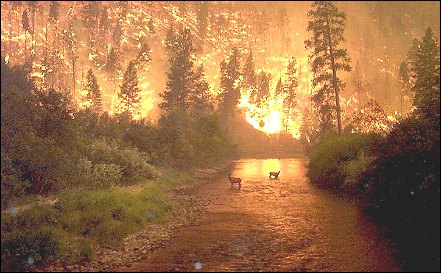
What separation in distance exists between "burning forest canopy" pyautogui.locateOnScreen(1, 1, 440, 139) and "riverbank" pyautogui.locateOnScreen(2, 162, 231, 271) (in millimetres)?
58822

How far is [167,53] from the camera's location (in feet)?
435

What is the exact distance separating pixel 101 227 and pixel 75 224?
129 centimetres

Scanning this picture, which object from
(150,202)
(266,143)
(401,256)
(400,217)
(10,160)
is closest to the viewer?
(401,256)

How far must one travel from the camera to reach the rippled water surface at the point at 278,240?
1469 cm

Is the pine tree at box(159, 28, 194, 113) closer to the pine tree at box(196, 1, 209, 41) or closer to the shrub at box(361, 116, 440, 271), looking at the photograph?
the shrub at box(361, 116, 440, 271)

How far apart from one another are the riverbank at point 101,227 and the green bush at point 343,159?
15.4m

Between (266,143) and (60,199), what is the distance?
108m

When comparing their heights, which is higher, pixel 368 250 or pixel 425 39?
pixel 425 39

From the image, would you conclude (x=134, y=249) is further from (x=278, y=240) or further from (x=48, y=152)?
(x=48, y=152)

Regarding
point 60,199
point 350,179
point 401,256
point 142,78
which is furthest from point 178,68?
point 401,256

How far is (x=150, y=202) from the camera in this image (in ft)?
79.7

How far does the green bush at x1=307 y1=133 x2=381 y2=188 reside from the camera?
3244 cm

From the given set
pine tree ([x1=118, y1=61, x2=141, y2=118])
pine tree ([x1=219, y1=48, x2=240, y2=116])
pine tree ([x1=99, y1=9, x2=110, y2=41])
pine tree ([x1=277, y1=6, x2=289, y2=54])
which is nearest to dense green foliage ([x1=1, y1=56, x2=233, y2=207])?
pine tree ([x1=118, y1=61, x2=141, y2=118])

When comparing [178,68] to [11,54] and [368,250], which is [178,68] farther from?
[368,250]
